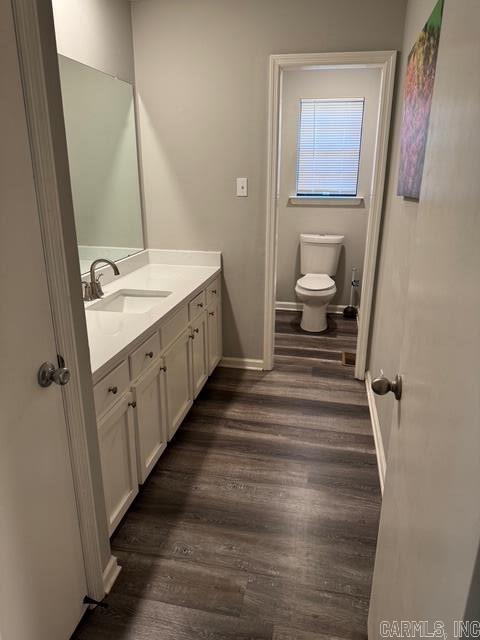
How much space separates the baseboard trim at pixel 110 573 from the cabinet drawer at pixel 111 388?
1.89 ft

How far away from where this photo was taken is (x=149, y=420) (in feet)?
6.73

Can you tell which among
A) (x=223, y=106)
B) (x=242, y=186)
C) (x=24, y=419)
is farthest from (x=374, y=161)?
(x=24, y=419)

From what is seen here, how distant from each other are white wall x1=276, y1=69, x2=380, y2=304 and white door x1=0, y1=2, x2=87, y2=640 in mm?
3725

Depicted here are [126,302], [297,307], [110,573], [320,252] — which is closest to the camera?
[110,573]

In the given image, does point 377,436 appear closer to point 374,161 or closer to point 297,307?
point 374,161

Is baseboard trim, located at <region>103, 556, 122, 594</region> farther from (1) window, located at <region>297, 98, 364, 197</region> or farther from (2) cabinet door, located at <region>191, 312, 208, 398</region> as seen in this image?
(1) window, located at <region>297, 98, 364, 197</region>

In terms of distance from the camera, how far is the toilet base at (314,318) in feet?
13.6

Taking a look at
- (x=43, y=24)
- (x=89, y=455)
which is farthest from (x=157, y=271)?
(x=43, y=24)

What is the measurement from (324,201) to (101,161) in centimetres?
255

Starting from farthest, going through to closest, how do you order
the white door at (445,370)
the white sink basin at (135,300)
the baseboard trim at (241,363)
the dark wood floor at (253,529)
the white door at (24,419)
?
the baseboard trim at (241,363)
the white sink basin at (135,300)
the dark wood floor at (253,529)
the white door at (24,419)
the white door at (445,370)

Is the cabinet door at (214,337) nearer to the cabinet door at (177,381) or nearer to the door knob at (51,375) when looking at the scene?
the cabinet door at (177,381)

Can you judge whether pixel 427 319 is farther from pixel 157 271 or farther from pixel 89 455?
pixel 157 271

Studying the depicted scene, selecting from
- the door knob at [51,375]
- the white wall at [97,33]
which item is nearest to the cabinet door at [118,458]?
the door knob at [51,375]

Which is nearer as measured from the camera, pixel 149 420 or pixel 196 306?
pixel 149 420
